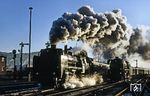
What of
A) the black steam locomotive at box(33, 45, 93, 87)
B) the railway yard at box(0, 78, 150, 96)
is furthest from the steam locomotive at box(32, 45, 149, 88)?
the railway yard at box(0, 78, 150, 96)

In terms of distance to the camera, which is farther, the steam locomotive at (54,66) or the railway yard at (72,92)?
the steam locomotive at (54,66)

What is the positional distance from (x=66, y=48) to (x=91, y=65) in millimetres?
8117

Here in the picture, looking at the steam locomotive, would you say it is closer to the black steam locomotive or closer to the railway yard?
the black steam locomotive

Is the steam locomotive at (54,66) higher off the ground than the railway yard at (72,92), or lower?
higher

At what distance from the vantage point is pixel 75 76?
33500mm

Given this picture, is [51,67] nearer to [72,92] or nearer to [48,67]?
[48,67]

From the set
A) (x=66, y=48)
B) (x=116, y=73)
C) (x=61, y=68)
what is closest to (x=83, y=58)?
(x=66, y=48)

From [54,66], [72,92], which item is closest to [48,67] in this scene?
[54,66]

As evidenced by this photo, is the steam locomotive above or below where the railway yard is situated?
above

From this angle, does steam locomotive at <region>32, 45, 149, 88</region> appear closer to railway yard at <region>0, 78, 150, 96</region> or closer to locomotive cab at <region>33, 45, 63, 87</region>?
locomotive cab at <region>33, 45, 63, 87</region>

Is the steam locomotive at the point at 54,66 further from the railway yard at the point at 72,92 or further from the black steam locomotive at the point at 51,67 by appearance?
the railway yard at the point at 72,92

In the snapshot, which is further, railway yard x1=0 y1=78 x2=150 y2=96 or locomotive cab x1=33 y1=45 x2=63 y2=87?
locomotive cab x1=33 y1=45 x2=63 y2=87

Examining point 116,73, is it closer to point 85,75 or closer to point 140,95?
point 85,75

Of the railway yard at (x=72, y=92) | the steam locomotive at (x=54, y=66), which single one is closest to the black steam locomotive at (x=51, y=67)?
the steam locomotive at (x=54, y=66)
